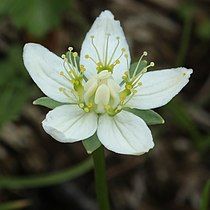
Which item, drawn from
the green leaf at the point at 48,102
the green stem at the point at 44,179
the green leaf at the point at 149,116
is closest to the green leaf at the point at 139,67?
the green leaf at the point at 149,116

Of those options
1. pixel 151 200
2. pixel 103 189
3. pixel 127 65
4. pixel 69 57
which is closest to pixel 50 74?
pixel 69 57

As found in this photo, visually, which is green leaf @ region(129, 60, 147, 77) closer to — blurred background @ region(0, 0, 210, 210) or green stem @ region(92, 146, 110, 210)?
green stem @ region(92, 146, 110, 210)

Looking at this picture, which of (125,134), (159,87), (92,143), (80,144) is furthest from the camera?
(80,144)

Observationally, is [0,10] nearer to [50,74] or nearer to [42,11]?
[42,11]

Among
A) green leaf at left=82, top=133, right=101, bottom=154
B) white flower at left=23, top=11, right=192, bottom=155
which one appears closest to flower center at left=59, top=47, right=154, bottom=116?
white flower at left=23, top=11, right=192, bottom=155

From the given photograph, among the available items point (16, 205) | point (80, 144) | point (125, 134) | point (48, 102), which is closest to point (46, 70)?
point (48, 102)

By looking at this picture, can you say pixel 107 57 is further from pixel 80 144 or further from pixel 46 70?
pixel 80 144

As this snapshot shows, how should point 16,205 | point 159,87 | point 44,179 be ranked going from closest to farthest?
point 159,87 < point 16,205 < point 44,179
